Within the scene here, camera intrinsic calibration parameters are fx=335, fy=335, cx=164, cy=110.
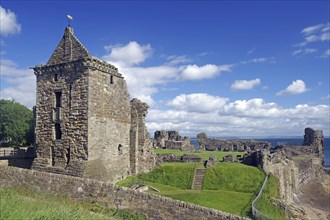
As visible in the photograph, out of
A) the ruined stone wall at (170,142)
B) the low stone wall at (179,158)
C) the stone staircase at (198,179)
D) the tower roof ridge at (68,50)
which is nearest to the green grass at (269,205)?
the stone staircase at (198,179)

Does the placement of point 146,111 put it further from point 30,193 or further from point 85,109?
point 30,193

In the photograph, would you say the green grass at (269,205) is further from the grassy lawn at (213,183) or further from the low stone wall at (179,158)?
the low stone wall at (179,158)

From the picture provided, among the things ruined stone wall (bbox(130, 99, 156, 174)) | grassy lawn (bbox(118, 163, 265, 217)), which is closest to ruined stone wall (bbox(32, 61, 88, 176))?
grassy lawn (bbox(118, 163, 265, 217))

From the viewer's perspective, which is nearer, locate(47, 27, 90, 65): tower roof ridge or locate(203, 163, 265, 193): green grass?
locate(47, 27, 90, 65): tower roof ridge

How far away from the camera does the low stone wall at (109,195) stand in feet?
48.6

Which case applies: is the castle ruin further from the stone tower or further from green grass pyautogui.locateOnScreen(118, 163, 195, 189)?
green grass pyautogui.locateOnScreen(118, 163, 195, 189)

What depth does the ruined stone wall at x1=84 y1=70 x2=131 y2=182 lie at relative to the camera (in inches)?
948

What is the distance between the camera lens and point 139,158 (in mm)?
30172

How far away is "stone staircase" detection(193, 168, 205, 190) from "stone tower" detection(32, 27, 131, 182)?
6311 mm

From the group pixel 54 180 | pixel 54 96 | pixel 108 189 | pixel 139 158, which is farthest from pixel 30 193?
pixel 139 158

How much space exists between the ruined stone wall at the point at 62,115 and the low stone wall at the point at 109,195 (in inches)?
211

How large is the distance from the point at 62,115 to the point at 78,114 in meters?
1.65

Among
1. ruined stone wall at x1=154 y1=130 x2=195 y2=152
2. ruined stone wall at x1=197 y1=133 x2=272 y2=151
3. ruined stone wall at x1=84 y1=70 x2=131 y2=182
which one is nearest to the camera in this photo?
ruined stone wall at x1=84 y1=70 x2=131 y2=182

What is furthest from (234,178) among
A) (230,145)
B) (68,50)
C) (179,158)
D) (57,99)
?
(230,145)
